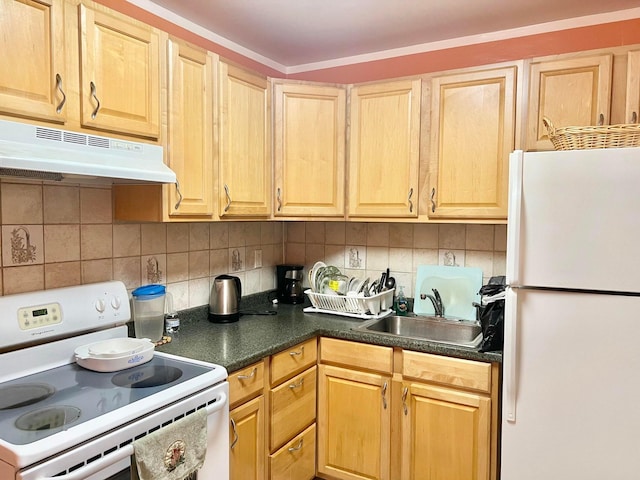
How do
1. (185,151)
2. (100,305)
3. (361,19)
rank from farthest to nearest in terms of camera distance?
(361,19) → (185,151) → (100,305)

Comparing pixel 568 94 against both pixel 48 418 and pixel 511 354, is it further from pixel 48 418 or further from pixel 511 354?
pixel 48 418

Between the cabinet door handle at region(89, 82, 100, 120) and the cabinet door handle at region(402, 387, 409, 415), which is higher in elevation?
the cabinet door handle at region(89, 82, 100, 120)

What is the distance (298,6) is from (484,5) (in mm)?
844

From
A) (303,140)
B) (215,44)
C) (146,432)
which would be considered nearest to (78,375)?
(146,432)

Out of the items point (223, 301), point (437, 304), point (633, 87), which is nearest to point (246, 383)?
point (223, 301)

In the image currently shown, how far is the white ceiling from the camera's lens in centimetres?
206

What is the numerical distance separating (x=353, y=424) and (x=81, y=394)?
1.25 meters

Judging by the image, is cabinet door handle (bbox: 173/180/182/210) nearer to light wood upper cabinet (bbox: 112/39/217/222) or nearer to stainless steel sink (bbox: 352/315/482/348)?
light wood upper cabinet (bbox: 112/39/217/222)

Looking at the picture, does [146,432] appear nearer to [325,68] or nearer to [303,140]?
[303,140]

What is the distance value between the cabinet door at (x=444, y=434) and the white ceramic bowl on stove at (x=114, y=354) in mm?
1122

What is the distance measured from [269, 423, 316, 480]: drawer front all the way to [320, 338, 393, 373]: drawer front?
1.22 ft

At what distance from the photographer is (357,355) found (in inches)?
83.6

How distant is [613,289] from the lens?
1532mm

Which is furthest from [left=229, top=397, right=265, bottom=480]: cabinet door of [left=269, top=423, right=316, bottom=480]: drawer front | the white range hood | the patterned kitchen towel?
the white range hood
